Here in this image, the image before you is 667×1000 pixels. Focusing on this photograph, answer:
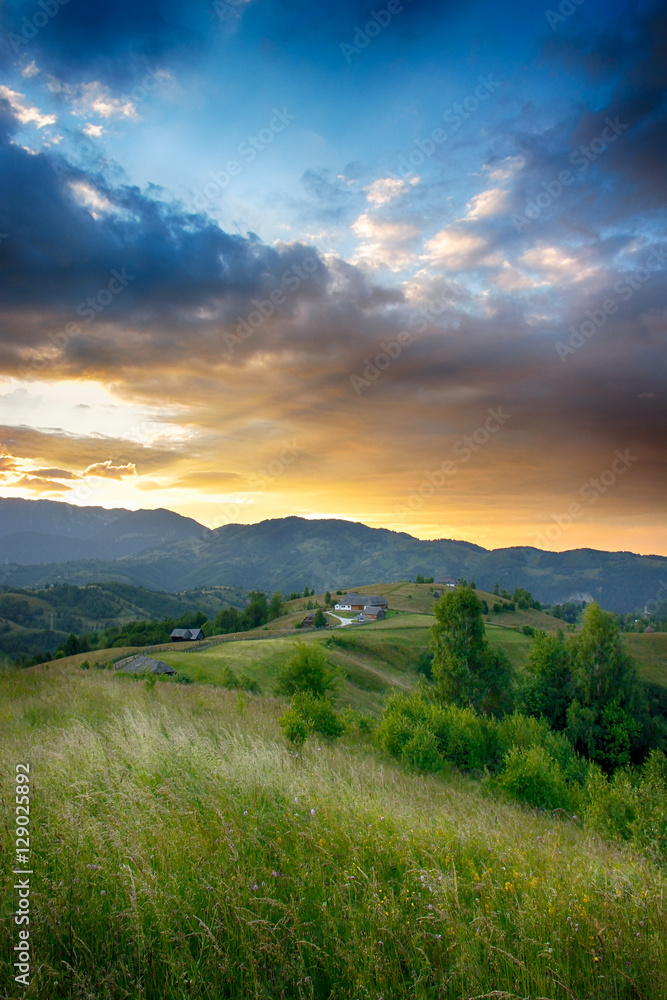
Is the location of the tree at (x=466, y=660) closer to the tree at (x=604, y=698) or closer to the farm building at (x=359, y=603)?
the tree at (x=604, y=698)

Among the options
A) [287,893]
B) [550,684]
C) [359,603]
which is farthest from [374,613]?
[287,893]

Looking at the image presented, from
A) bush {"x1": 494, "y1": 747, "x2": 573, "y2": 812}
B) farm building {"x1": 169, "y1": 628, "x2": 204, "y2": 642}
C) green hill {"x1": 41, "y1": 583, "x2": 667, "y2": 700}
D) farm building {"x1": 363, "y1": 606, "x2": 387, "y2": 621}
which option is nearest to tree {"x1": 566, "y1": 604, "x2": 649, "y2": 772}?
green hill {"x1": 41, "y1": 583, "x2": 667, "y2": 700}

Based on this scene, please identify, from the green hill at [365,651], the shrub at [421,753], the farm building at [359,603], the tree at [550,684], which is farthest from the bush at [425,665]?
the shrub at [421,753]

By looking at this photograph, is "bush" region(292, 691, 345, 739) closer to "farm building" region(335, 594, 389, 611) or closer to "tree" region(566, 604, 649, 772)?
"tree" region(566, 604, 649, 772)

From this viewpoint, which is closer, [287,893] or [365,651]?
[287,893]

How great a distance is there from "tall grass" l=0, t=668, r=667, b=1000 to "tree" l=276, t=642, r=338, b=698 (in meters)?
16.1

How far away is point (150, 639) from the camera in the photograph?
11169 cm

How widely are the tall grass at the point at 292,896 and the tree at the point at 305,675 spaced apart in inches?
634

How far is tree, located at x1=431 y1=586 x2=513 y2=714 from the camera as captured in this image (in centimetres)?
3928

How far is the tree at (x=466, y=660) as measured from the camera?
39281 mm

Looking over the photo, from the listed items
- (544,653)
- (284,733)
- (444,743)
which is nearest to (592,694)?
(544,653)

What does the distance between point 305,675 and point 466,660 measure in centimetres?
2153

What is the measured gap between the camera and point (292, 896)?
4.18m

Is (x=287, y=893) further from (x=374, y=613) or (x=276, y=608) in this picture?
(x=276, y=608)
